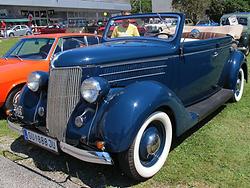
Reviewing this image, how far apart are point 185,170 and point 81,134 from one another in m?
1.26

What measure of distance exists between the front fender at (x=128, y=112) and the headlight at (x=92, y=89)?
0.54 ft

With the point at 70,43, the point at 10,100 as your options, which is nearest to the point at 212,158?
the point at 10,100

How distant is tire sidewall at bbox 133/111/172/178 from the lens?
3.35m

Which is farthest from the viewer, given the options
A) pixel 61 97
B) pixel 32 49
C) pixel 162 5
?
pixel 162 5

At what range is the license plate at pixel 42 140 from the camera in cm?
349

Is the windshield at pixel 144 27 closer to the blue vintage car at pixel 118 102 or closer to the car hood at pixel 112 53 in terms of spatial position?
the blue vintage car at pixel 118 102

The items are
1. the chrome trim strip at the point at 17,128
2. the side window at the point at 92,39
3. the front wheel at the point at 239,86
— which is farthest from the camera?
the side window at the point at 92,39

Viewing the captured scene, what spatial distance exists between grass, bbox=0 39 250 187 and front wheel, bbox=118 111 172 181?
14 centimetres

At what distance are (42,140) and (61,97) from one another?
0.53 meters

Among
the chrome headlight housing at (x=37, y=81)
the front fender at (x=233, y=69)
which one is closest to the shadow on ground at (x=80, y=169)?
the chrome headlight housing at (x=37, y=81)

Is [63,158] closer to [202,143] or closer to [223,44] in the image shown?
[202,143]

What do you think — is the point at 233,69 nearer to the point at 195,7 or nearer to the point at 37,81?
the point at 37,81

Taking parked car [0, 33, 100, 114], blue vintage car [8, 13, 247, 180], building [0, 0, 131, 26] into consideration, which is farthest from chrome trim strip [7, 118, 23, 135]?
building [0, 0, 131, 26]

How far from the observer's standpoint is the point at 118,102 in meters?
3.33
